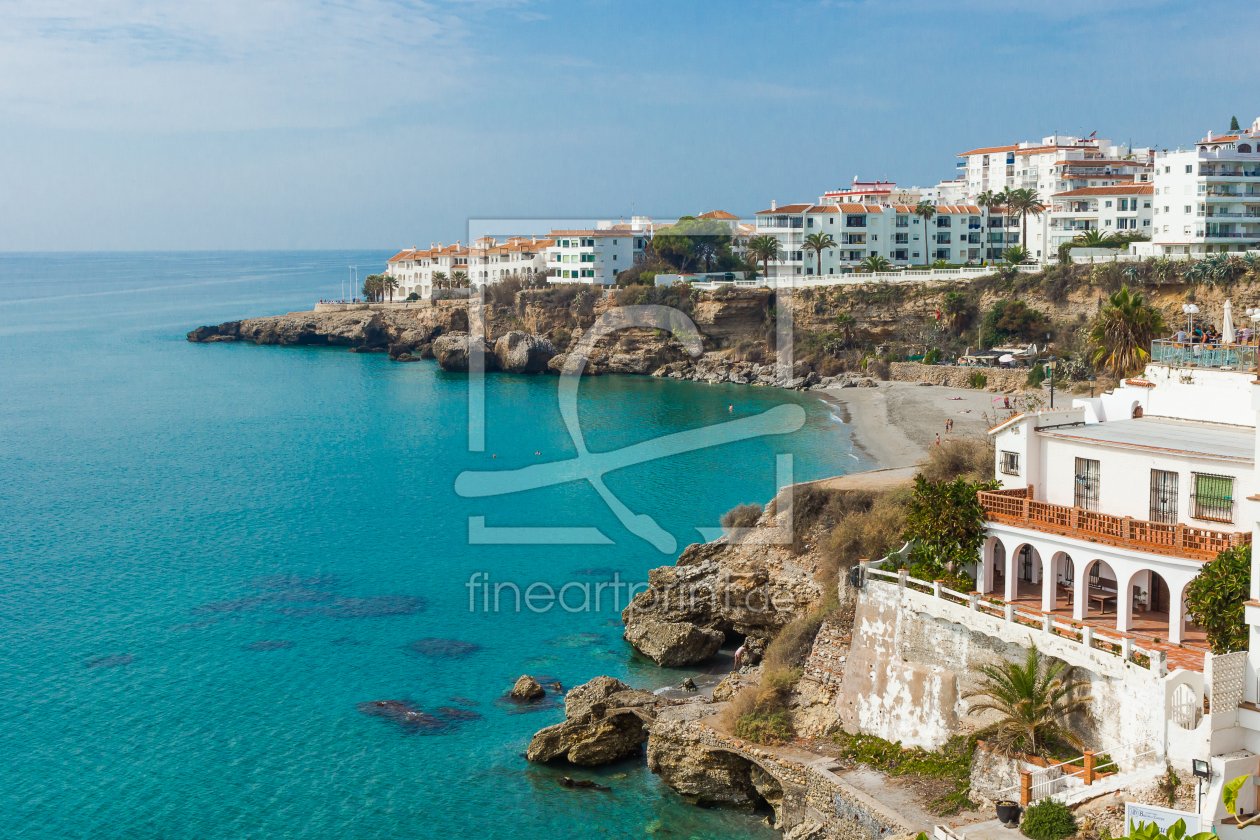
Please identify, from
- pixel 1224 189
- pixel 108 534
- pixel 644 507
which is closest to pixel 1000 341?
pixel 1224 189

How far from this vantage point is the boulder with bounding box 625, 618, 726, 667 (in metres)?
33.9

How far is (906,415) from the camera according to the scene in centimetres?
7031

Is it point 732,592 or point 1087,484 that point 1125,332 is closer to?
point 732,592

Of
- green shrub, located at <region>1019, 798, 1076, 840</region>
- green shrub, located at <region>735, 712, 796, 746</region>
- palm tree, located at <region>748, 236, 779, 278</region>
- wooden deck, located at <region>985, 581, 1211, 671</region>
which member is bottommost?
green shrub, located at <region>735, 712, 796, 746</region>

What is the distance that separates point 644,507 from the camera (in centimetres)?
5331

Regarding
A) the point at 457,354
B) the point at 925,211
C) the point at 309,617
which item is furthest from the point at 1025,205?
the point at 309,617

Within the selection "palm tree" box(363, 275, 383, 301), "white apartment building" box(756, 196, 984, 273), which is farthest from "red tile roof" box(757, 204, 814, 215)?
"palm tree" box(363, 275, 383, 301)

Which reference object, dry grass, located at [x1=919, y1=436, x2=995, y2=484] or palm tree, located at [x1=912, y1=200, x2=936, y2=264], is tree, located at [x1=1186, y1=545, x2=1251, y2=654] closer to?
dry grass, located at [x1=919, y1=436, x2=995, y2=484]

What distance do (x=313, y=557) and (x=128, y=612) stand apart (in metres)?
8.53

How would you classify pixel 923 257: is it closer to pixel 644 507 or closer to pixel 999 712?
pixel 644 507

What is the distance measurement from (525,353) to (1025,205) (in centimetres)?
4718

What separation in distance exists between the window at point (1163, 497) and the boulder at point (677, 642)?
15599 millimetres

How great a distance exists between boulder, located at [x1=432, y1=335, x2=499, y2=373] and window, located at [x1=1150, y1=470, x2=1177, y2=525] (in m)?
90.8

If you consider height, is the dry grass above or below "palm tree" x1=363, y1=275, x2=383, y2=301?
below
